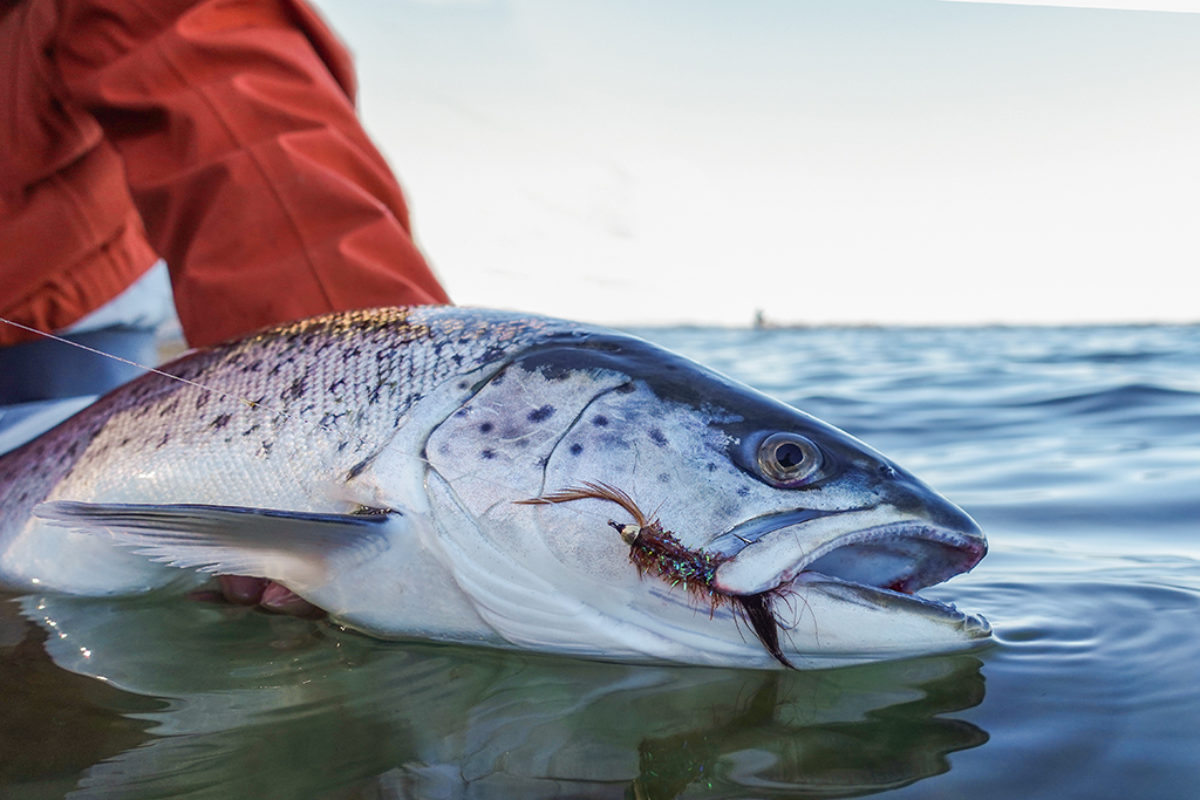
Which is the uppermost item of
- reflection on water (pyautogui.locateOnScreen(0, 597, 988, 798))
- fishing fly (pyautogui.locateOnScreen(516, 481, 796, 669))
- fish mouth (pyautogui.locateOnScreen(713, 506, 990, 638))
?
fish mouth (pyautogui.locateOnScreen(713, 506, 990, 638))

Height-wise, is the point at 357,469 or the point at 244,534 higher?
the point at 357,469

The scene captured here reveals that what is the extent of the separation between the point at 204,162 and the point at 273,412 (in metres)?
1.01

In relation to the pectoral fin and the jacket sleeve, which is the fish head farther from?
the jacket sleeve

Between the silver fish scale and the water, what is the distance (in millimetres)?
342

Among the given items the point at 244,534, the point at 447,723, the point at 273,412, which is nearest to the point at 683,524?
the point at 447,723

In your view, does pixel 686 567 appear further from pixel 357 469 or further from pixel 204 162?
pixel 204 162

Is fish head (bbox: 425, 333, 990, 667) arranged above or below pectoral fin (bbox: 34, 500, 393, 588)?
above

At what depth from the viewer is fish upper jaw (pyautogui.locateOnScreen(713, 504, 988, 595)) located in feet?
5.74

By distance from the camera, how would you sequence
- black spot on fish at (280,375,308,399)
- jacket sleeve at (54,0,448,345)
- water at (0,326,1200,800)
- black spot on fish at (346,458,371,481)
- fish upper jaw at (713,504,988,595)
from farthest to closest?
jacket sleeve at (54,0,448,345) < black spot on fish at (280,375,308,399) < black spot on fish at (346,458,371,481) < fish upper jaw at (713,504,988,595) < water at (0,326,1200,800)

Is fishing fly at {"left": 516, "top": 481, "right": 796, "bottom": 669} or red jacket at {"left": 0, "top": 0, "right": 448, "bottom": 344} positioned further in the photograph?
red jacket at {"left": 0, "top": 0, "right": 448, "bottom": 344}

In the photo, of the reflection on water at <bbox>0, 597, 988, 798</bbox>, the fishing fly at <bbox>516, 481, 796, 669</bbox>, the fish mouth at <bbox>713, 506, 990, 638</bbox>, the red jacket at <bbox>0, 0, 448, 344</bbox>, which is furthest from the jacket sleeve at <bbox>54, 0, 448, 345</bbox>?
the fish mouth at <bbox>713, 506, 990, 638</bbox>

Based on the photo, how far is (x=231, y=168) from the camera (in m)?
2.72

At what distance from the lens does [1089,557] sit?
2.92m


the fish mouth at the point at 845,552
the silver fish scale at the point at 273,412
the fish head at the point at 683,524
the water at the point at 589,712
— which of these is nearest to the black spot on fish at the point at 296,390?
the silver fish scale at the point at 273,412
